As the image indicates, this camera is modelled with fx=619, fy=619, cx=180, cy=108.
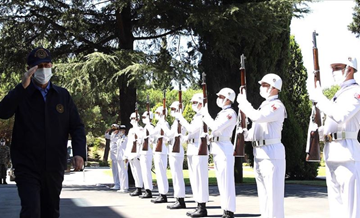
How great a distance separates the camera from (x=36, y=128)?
566 centimetres

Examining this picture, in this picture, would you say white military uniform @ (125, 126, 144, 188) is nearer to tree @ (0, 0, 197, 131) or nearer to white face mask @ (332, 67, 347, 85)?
tree @ (0, 0, 197, 131)

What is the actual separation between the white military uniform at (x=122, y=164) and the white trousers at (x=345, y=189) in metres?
11.9

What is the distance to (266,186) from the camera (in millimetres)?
8422

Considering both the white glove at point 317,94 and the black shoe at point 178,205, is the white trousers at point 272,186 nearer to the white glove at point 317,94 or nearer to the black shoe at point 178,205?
the white glove at point 317,94

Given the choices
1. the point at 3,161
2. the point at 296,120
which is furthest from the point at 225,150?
the point at 3,161

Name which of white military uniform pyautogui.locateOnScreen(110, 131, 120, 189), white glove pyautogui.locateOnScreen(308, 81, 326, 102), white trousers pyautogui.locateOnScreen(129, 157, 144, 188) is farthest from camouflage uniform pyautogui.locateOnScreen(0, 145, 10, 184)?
white glove pyautogui.locateOnScreen(308, 81, 326, 102)

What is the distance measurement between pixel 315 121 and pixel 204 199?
460cm

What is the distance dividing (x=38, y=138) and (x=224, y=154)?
17.5ft

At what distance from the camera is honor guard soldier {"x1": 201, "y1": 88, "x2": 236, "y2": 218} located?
10.5 meters

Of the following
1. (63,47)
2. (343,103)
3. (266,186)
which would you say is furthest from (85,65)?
(343,103)

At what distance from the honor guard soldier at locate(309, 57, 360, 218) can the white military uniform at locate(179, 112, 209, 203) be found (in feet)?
15.2

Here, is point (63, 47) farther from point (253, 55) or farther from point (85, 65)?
point (253, 55)

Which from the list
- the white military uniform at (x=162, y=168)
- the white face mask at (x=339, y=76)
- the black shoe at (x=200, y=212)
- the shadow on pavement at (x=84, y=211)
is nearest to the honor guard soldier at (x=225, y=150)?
the black shoe at (x=200, y=212)

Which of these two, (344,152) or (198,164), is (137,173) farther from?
(344,152)
